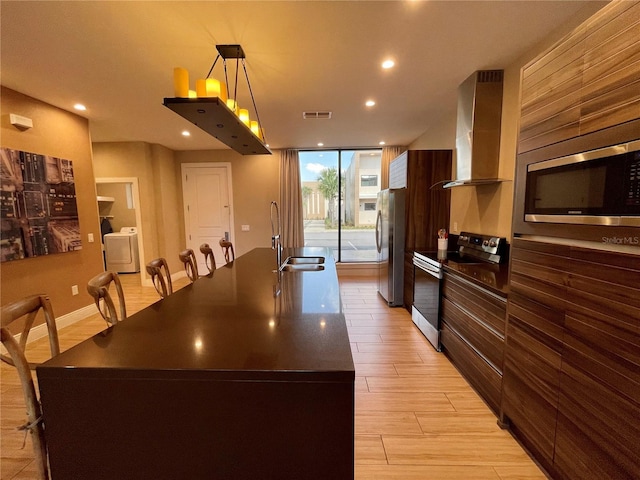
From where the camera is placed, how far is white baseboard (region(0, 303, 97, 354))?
3.16m

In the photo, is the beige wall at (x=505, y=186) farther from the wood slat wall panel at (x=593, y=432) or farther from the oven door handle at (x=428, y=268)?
the wood slat wall panel at (x=593, y=432)

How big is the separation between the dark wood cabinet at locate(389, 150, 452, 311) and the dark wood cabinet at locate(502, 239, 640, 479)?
214 centimetres

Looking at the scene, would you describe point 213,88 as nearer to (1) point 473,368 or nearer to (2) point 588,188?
(2) point 588,188

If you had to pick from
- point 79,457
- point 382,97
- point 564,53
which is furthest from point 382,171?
point 79,457

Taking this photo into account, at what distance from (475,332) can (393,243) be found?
6.58 feet

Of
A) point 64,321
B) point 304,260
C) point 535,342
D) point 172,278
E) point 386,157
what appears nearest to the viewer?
point 535,342

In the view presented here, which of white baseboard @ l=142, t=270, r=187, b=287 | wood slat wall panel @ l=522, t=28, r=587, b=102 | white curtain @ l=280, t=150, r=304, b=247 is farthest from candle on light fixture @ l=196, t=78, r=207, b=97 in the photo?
white baseboard @ l=142, t=270, r=187, b=287

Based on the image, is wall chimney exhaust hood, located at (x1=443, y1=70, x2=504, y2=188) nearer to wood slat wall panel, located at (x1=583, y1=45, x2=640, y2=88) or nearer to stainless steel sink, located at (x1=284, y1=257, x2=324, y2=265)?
wood slat wall panel, located at (x1=583, y1=45, x2=640, y2=88)

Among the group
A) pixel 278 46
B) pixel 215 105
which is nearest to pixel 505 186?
pixel 278 46

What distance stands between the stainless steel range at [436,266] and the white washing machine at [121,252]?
6.22 meters

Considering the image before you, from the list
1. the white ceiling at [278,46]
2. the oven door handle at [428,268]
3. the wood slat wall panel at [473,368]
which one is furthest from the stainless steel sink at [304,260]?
the white ceiling at [278,46]

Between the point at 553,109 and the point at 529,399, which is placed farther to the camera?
the point at 529,399

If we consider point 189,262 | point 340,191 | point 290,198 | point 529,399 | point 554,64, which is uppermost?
point 554,64

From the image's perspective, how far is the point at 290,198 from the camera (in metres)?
5.64
